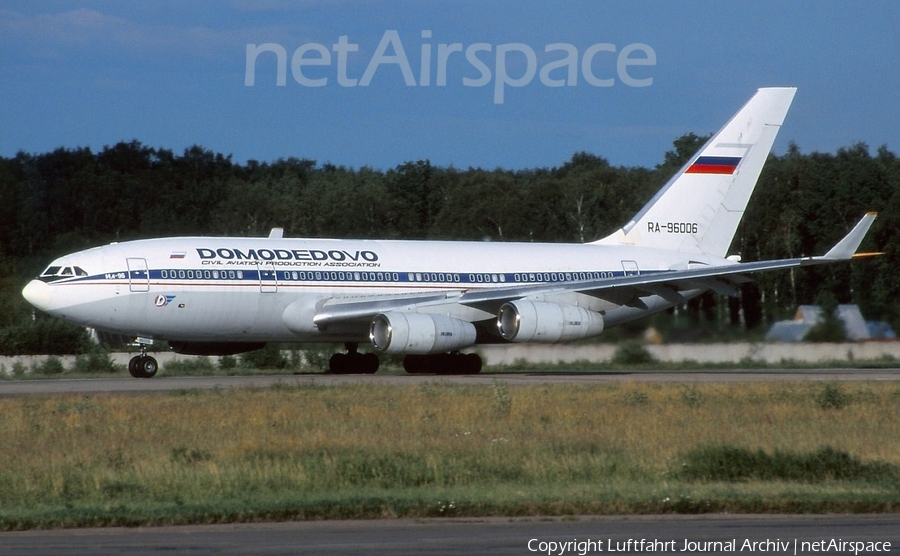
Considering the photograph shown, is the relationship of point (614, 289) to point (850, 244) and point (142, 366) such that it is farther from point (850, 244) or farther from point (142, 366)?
point (142, 366)

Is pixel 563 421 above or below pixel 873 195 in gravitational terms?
below

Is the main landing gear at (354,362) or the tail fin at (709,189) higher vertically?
the tail fin at (709,189)

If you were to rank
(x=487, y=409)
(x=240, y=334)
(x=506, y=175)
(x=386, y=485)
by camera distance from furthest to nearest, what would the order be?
(x=506, y=175) < (x=240, y=334) < (x=487, y=409) < (x=386, y=485)

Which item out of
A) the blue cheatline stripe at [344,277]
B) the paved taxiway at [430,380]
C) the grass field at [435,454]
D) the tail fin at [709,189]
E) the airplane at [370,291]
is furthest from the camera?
the tail fin at [709,189]

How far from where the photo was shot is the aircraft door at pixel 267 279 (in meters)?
29.8

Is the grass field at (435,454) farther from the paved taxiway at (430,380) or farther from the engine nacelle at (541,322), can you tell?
the engine nacelle at (541,322)

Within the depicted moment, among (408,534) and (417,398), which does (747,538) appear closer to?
(408,534)

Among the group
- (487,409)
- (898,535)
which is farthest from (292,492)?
(487,409)

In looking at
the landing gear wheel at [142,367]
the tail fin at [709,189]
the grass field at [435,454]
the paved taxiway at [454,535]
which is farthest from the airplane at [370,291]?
Answer: the paved taxiway at [454,535]

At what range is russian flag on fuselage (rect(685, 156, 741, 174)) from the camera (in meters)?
37.4

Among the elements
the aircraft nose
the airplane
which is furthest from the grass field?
the aircraft nose

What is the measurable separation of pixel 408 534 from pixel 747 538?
8.58 feet

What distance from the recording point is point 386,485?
44.8 ft

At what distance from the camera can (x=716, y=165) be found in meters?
37.5
